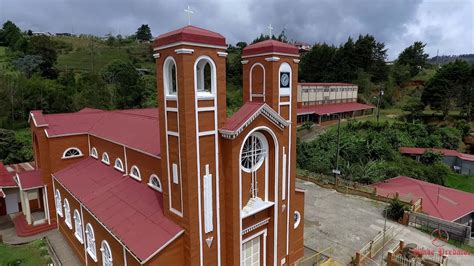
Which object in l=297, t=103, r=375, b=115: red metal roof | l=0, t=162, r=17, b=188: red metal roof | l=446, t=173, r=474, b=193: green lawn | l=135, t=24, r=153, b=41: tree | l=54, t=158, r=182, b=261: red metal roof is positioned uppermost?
l=135, t=24, r=153, b=41: tree

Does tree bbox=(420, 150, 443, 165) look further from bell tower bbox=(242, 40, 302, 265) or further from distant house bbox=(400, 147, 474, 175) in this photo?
bell tower bbox=(242, 40, 302, 265)

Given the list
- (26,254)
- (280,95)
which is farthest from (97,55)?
(280,95)

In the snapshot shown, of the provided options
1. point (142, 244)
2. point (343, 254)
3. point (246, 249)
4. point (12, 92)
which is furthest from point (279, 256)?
point (12, 92)

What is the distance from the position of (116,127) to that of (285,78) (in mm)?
11834

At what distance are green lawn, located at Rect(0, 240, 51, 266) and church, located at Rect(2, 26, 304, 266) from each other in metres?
1.54

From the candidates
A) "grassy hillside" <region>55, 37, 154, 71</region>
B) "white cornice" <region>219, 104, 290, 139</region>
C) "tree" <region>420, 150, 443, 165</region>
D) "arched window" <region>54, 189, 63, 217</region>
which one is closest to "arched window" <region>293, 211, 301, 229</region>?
"white cornice" <region>219, 104, 290, 139</region>

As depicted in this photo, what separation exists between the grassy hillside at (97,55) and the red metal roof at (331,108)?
166 ft

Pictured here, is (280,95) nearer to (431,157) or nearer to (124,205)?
(124,205)

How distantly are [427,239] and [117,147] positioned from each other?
755 inches

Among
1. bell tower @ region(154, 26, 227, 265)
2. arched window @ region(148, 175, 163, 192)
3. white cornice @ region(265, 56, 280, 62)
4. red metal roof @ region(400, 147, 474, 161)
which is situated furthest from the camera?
red metal roof @ region(400, 147, 474, 161)

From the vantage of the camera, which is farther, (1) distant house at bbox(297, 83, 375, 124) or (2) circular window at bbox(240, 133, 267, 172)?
(1) distant house at bbox(297, 83, 375, 124)

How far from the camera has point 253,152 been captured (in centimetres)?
1205

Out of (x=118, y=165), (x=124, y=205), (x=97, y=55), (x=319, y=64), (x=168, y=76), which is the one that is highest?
(x=97, y=55)

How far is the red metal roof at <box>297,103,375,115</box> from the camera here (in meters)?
49.3
